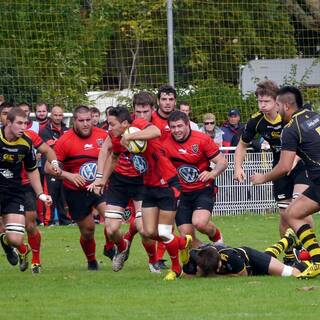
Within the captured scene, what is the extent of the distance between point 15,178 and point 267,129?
11.0 ft

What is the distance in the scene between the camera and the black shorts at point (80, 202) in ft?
49.2

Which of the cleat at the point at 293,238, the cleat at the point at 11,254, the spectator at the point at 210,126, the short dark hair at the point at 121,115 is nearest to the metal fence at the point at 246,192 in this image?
the spectator at the point at 210,126

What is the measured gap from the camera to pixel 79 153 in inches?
596

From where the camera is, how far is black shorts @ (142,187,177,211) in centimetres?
1344

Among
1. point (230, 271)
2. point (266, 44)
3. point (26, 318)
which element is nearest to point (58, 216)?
point (266, 44)

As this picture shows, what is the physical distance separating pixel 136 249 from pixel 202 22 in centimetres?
897

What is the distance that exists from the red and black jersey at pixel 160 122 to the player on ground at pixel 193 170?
1.06 ft

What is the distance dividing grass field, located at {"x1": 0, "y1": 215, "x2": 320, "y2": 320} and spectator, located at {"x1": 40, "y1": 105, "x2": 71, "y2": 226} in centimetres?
571

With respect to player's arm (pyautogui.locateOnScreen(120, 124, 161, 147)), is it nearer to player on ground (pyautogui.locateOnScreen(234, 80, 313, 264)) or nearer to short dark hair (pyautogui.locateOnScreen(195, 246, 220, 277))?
short dark hair (pyautogui.locateOnScreen(195, 246, 220, 277))

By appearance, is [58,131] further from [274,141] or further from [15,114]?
[15,114]

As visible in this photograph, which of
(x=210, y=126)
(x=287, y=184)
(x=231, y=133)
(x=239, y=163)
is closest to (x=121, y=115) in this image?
(x=239, y=163)

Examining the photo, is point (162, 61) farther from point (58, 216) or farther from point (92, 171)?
point (92, 171)

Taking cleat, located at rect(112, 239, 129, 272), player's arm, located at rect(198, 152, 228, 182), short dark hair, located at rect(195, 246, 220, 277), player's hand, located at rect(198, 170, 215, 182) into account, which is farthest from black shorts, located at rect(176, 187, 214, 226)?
short dark hair, located at rect(195, 246, 220, 277)

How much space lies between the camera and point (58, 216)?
73.4 ft
